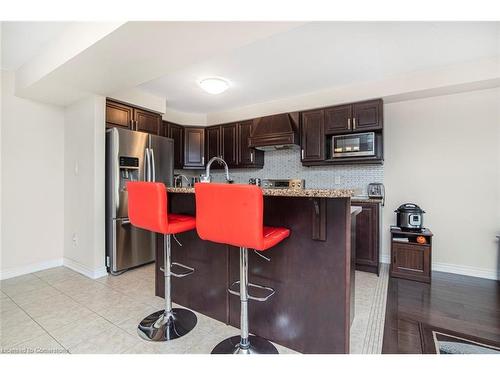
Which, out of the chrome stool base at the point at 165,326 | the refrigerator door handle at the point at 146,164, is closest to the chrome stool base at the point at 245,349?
the chrome stool base at the point at 165,326

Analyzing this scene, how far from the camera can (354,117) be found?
3174 mm

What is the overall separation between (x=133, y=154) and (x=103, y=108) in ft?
2.05

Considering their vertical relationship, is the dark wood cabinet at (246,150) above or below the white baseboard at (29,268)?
above

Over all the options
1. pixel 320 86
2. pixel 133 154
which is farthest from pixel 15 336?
pixel 320 86

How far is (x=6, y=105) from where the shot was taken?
280 centimetres

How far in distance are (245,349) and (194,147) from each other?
368cm

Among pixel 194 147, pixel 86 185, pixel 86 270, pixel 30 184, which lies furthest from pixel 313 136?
pixel 30 184

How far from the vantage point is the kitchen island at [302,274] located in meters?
1.42

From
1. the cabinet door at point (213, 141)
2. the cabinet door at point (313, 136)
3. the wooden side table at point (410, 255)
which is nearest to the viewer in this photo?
the wooden side table at point (410, 255)

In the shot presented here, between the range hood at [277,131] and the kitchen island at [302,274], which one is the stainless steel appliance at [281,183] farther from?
the kitchen island at [302,274]

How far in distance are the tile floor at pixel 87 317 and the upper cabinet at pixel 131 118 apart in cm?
193

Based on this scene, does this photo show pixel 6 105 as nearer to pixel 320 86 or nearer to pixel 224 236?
pixel 224 236

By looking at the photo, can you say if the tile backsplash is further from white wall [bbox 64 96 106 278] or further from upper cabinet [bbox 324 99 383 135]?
white wall [bbox 64 96 106 278]
